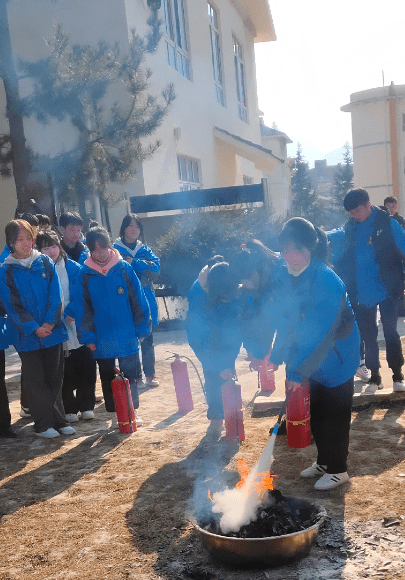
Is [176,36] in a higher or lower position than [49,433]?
higher

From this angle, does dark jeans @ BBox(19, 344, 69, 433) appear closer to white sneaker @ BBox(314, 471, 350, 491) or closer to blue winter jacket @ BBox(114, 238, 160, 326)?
blue winter jacket @ BBox(114, 238, 160, 326)

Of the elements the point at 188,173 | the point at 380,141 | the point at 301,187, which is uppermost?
the point at 380,141

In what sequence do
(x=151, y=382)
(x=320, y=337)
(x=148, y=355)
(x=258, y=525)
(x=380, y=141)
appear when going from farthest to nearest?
1. (x=380, y=141)
2. (x=151, y=382)
3. (x=148, y=355)
4. (x=320, y=337)
5. (x=258, y=525)

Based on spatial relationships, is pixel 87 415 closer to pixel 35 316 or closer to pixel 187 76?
pixel 35 316

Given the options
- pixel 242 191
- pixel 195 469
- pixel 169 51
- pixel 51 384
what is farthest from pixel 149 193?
pixel 195 469

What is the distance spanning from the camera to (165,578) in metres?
3.06

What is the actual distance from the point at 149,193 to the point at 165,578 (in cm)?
1084

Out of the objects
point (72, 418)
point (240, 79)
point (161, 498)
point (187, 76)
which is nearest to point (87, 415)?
point (72, 418)

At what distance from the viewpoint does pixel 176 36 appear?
636 inches

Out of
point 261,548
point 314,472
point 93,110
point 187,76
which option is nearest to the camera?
point 261,548

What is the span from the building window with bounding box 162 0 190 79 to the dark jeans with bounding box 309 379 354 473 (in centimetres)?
1278

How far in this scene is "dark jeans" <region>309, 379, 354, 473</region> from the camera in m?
3.94

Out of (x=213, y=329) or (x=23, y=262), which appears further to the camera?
(x=23, y=262)

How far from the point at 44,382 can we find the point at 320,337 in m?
2.79
